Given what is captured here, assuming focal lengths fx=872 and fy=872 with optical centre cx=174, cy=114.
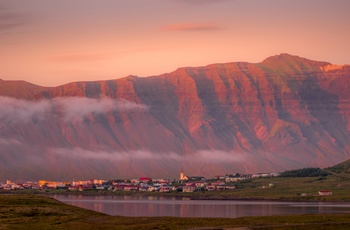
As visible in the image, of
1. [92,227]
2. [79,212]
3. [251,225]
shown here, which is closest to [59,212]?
[79,212]

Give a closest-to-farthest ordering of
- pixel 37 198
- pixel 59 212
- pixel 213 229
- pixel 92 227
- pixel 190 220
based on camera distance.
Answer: pixel 213 229
pixel 92 227
pixel 190 220
pixel 59 212
pixel 37 198

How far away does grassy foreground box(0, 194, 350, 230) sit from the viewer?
128m

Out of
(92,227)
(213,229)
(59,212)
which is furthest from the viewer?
(59,212)

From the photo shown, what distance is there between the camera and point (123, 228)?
424ft

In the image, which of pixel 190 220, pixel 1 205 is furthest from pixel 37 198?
pixel 190 220

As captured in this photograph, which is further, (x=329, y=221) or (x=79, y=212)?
(x=79, y=212)

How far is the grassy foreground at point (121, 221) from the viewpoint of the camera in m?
128

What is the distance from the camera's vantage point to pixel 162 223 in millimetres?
133375

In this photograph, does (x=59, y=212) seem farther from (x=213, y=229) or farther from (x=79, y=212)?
(x=213, y=229)

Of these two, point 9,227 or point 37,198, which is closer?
point 9,227

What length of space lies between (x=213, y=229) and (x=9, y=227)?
2932cm

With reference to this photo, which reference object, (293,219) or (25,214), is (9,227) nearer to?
(25,214)

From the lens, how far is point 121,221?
472 ft

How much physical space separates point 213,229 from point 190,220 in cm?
1739
